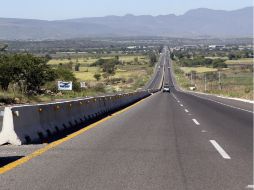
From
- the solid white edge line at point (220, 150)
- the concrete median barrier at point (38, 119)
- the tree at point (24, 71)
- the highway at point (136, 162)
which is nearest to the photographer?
the highway at point (136, 162)

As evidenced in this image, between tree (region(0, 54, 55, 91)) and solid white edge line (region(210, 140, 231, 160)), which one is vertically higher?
solid white edge line (region(210, 140, 231, 160))

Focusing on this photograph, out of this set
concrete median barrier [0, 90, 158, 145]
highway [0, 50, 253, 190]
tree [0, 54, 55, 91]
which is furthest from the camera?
tree [0, 54, 55, 91]

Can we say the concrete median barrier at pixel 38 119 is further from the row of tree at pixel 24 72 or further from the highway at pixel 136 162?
the row of tree at pixel 24 72

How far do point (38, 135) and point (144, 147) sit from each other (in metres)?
3.20

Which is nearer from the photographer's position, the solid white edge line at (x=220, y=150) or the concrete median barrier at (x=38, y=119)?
the solid white edge line at (x=220, y=150)

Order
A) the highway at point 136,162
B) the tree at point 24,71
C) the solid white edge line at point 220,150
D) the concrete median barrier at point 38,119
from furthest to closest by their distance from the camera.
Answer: the tree at point 24,71, the concrete median barrier at point 38,119, the solid white edge line at point 220,150, the highway at point 136,162

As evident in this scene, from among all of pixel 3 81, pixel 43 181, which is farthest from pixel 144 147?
pixel 3 81

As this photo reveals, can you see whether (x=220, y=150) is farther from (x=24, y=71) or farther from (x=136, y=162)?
(x=24, y=71)

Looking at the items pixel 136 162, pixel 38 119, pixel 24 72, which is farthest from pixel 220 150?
pixel 24 72

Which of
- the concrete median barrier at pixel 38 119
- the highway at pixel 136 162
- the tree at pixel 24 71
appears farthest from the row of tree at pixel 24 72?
the highway at pixel 136 162

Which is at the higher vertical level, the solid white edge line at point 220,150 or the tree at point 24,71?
the solid white edge line at point 220,150

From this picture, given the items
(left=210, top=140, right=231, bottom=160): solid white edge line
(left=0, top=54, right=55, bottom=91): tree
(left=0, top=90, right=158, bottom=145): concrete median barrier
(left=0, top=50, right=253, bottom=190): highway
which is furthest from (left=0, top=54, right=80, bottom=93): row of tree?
(left=210, top=140, right=231, bottom=160): solid white edge line

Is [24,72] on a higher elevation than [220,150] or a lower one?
lower

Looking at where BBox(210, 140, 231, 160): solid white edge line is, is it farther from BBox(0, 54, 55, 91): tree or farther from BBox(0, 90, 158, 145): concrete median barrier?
BBox(0, 54, 55, 91): tree
